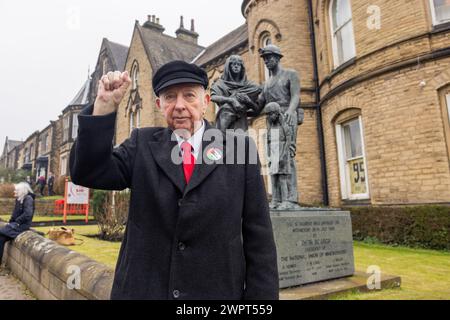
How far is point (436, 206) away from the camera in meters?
7.54

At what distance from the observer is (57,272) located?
3939 millimetres

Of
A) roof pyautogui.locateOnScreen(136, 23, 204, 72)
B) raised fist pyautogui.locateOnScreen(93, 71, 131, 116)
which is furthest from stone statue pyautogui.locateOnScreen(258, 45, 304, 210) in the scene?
roof pyautogui.locateOnScreen(136, 23, 204, 72)

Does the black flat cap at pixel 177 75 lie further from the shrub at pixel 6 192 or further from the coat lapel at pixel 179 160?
the shrub at pixel 6 192

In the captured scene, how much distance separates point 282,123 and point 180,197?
3763 mm

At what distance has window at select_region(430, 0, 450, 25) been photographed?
8.60m

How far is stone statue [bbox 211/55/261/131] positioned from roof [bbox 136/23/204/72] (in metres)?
17.9

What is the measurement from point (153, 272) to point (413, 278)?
16.0 ft

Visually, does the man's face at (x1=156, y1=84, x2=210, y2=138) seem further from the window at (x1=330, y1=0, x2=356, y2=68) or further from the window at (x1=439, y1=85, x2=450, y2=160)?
the window at (x1=330, y1=0, x2=356, y2=68)

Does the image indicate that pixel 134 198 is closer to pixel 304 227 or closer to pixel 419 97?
pixel 304 227

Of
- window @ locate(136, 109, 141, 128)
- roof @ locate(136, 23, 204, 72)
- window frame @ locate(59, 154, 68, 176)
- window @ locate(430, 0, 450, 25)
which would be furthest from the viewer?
window frame @ locate(59, 154, 68, 176)

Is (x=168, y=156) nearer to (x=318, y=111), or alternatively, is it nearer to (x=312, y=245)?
(x=312, y=245)

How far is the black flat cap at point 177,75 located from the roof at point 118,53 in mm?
30059
